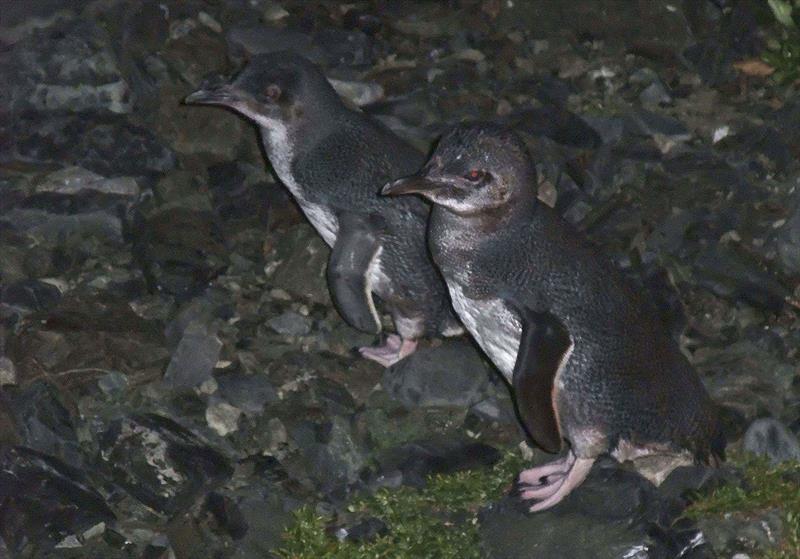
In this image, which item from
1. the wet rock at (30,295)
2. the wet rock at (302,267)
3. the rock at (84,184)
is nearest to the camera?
the wet rock at (30,295)

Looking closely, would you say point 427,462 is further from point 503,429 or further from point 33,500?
point 33,500

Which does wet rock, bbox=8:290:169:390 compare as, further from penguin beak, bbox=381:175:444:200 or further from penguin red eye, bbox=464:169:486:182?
penguin red eye, bbox=464:169:486:182

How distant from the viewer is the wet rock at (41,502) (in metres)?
4.64

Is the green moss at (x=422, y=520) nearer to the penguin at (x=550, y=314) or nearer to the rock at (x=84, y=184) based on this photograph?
the penguin at (x=550, y=314)

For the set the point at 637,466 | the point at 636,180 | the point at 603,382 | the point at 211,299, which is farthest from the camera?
the point at 636,180

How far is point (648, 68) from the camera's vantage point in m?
7.07

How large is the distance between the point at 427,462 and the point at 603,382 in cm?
74

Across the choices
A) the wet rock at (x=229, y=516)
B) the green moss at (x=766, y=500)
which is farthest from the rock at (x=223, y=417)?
the green moss at (x=766, y=500)

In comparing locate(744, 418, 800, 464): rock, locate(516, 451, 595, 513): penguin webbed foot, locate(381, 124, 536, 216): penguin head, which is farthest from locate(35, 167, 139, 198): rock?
locate(744, 418, 800, 464): rock

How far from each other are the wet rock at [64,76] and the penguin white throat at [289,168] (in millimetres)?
1349

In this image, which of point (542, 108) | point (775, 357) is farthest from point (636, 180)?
point (775, 357)

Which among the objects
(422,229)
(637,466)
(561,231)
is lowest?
(637,466)

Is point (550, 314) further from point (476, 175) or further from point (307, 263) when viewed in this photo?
point (307, 263)

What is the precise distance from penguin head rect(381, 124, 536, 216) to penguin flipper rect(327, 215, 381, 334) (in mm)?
647
